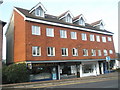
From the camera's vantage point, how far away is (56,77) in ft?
71.5

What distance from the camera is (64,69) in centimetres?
2298

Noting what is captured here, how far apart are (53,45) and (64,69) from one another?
4.34 m

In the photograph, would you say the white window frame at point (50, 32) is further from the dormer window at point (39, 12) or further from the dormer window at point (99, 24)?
the dormer window at point (99, 24)

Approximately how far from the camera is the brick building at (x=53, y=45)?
19.8 metres

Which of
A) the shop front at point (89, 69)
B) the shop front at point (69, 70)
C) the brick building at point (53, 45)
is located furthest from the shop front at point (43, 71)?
the shop front at point (89, 69)

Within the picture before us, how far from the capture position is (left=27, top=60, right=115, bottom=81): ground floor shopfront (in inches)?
779

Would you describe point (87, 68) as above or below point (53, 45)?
below

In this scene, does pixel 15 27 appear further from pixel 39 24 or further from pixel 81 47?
pixel 81 47

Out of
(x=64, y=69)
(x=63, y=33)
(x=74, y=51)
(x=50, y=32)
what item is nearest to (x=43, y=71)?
(x=64, y=69)

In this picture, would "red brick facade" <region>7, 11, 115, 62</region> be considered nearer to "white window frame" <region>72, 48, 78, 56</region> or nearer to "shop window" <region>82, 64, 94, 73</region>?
"white window frame" <region>72, 48, 78, 56</region>

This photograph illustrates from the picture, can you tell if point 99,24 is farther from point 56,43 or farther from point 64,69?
point 64,69

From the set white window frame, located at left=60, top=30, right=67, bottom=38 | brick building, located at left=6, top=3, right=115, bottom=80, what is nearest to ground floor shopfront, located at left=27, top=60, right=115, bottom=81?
brick building, located at left=6, top=3, right=115, bottom=80

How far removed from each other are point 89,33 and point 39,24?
10992mm

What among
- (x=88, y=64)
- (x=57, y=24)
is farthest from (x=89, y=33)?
(x=57, y=24)
